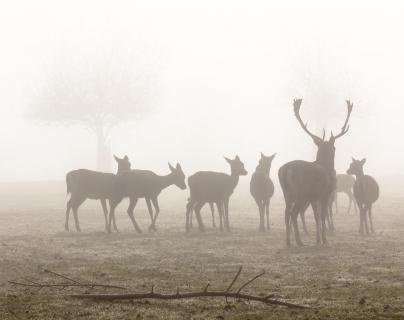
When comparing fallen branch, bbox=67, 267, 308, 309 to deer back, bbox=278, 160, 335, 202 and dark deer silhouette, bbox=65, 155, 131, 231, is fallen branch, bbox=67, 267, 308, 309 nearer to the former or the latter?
deer back, bbox=278, 160, 335, 202

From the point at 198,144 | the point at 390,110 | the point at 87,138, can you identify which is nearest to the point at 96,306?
the point at 198,144

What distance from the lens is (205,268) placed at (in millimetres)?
11586

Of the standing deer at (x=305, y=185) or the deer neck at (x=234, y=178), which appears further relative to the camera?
the deer neck at (x=234, y=178)

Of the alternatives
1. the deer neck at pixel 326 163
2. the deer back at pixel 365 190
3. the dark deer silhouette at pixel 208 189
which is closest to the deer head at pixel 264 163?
the dark deer silhouette at pixel 208 189

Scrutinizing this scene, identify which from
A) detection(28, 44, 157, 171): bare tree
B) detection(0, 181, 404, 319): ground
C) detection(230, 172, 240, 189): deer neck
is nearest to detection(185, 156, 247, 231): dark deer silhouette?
detection(230, 172, 240, 189): deer neck

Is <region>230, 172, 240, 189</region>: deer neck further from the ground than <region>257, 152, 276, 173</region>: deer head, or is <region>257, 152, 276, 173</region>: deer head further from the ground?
<region>257, 152, 276, 173</region>: deer head

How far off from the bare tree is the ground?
31.4 metres

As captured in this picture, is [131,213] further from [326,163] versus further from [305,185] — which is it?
[326,163]

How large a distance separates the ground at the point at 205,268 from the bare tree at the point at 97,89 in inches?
1237

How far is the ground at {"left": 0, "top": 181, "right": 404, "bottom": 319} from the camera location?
8.02m

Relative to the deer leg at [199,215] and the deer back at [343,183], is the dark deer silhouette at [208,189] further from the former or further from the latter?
the deer back at [343,183]

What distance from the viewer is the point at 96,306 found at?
8.34 meters

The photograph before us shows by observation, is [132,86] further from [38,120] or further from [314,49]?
[314,49]

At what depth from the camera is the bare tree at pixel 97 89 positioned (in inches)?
2046
